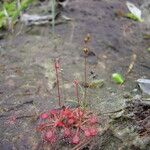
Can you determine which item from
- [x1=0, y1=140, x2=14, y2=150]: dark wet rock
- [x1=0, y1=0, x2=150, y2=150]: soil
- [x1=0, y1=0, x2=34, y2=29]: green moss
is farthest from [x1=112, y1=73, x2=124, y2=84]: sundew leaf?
[x1=0, y1=0, x2=34, y2=29]: green moss

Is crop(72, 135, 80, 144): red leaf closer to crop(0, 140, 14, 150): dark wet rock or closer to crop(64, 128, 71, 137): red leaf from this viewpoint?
crop(64, 128, 71, 137): red leaf

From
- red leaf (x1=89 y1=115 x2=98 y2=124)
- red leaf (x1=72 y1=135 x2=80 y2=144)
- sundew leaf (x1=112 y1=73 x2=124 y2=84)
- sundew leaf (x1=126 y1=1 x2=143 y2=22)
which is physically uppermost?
sundew leaf (x1=126 y1=1 x2=143 y2=22)

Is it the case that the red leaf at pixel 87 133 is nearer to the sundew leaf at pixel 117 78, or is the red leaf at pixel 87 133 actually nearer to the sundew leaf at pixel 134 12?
the sundew leaf at pixel 117 78

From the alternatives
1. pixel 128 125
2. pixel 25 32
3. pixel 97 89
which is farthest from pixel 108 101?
pixel 25 32

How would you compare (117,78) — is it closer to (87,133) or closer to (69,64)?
(69,64)

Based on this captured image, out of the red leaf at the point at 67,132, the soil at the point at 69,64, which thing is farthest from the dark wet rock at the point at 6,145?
the red leaf at the point at 67,132

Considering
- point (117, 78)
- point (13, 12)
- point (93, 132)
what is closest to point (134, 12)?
point (13, 12)

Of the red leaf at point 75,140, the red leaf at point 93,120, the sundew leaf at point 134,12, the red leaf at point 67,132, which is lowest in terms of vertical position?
the red leaf at point 75,140
